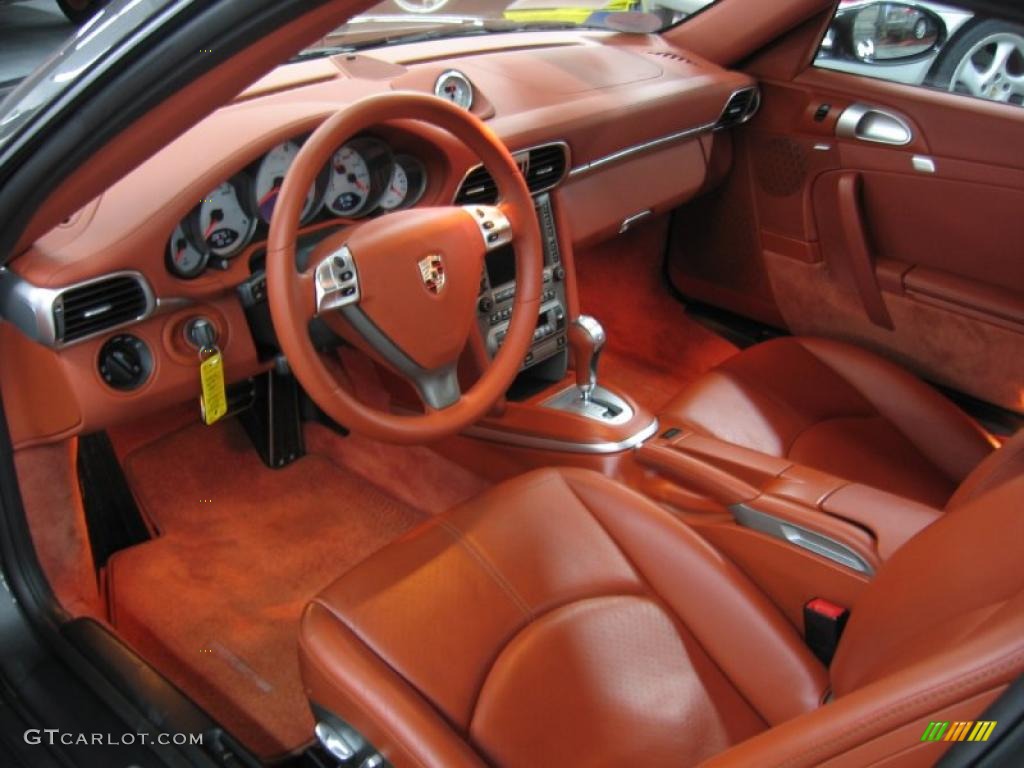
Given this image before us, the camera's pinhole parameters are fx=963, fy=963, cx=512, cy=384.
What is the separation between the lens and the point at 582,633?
1.35 metres

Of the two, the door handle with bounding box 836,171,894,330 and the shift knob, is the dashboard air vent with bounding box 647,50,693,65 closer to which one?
the door handle with bounding box 836,171,894,330

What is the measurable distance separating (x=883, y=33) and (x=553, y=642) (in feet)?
5.63

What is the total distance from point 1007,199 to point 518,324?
1.18m

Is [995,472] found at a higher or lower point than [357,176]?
lower

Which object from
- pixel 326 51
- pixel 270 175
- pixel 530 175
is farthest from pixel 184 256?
pixel 530 175

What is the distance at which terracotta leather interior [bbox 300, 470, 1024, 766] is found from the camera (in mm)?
1091

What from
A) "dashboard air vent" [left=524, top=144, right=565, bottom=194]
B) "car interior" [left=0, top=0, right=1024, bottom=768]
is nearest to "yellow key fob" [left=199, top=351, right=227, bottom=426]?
"car interior" [left=0, top=0, right=1024, bottom=768]

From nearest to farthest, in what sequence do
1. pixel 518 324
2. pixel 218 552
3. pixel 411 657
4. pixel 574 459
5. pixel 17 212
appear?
1. pixel 17 212
2. pixel 411 657
3. pixel 518 324
4. pixel 574 459
5. pixel 218 552

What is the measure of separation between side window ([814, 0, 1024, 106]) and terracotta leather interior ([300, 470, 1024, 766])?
1.31 metres

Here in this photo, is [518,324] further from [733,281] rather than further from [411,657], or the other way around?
[733,281]

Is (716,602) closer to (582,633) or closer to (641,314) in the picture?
(582,633)

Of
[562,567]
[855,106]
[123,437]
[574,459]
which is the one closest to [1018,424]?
[855,106]

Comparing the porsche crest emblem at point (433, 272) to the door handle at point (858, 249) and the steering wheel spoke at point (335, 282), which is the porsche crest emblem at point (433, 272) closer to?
the steering wheel spoke at point (335, 282)

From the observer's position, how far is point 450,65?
2.05 metres
